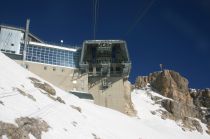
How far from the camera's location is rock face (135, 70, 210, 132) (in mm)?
135613

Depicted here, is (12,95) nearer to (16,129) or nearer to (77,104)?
(16,129)

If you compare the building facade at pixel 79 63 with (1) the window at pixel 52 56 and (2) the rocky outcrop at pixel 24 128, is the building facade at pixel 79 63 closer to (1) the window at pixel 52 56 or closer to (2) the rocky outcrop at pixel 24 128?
(1) the window at pixel 52 56

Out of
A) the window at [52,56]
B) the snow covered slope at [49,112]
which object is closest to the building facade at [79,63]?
the window at [52,56]

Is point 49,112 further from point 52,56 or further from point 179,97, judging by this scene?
point 179,97

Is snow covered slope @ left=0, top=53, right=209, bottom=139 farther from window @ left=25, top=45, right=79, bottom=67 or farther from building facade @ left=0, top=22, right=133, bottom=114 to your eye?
window @ left=25, top=45, right=79, bottom=67

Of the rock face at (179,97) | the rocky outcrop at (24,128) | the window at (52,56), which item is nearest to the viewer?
the rocky outcrop at (24,128)

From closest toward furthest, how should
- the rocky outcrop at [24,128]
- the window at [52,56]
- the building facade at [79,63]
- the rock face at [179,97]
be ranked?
1. the rocky outcrop at [24,128]
2. the building facade at [79,63]
3. the window at [52,56]
4. the rock face at [179,97]

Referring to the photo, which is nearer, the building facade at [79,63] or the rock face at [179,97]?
the building facade at [79,63]

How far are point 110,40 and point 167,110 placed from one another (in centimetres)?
6033

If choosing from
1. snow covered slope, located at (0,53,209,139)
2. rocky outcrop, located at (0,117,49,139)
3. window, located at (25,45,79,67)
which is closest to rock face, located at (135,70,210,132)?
window, located at (25,45,79,67)

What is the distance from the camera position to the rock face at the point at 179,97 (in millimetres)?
135613

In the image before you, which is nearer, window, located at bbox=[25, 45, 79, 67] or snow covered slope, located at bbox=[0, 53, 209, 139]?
snow covered slope, located at bbox=[0, 53, 209, 139]

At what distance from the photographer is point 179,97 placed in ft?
503

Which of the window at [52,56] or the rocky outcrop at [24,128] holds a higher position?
the window at [52,56]
